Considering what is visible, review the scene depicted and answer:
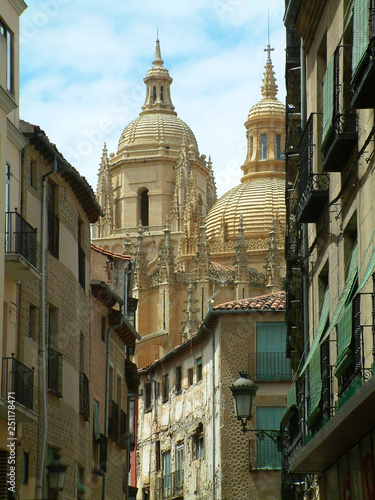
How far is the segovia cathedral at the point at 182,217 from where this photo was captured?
77.2 meters

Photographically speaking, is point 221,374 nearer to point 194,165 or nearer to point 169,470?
point 169,470

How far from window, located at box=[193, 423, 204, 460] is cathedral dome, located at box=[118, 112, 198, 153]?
55.6 m

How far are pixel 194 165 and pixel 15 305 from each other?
73.2 metres

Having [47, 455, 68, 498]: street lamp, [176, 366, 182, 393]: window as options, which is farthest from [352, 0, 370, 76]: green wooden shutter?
→ [176, 366, 182, 393]: window

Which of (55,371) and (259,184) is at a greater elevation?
(259,184)

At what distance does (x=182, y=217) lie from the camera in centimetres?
8925

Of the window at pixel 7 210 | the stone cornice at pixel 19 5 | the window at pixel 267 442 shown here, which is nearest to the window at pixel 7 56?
the stone cornice at pixel 19 5

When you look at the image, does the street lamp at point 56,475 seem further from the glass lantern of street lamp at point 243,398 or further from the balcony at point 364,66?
the balcony at point 364,66

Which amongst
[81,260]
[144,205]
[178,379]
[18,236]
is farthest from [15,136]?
[144,205]

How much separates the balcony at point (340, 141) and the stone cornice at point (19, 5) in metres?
8.05

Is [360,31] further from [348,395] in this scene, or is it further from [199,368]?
[199,368]

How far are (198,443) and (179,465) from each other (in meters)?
2.35

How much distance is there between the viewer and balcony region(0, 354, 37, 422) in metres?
19.5

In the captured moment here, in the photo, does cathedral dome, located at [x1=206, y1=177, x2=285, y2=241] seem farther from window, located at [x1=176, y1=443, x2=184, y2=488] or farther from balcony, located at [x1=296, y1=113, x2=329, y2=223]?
balcony, located at [x1=296, y1=113, x2=329, y2=223]
